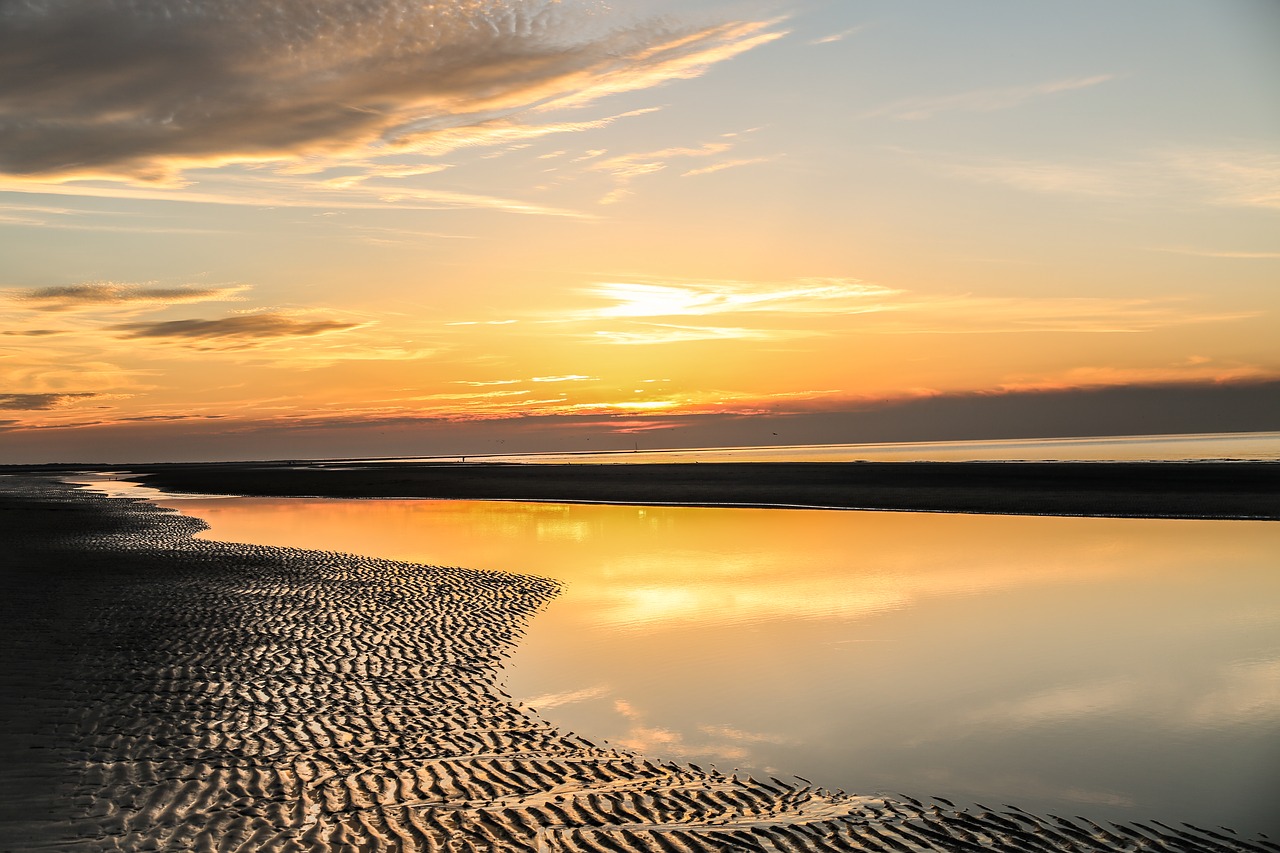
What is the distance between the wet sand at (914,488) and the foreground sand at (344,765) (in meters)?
37.5

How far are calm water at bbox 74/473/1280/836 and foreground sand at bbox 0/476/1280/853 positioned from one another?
2.77 ft

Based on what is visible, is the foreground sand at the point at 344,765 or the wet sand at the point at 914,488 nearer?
the foreground sand at the point at 344,765

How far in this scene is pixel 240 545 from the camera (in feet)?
111

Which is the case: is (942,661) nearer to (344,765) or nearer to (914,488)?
(344,765)

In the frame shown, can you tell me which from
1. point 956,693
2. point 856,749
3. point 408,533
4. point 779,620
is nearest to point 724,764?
point 856,749

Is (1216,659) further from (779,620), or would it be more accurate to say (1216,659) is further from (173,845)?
→ (173,845)

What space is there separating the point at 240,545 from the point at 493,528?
37.7 feet

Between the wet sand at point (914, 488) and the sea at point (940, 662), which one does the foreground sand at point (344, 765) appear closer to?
the sea at point (940, 662)

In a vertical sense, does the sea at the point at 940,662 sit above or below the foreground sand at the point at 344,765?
below

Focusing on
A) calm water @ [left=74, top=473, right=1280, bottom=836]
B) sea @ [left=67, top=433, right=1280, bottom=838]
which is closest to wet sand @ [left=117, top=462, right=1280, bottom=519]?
sea @ [left=67, top=433, right=1280, bottom=838]

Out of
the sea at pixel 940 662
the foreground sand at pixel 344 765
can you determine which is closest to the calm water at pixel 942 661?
the sea at pixel 940 662

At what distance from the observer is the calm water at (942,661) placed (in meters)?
10.4

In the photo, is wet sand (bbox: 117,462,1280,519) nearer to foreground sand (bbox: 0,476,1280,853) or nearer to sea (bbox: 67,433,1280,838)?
sea (bbox: 67,433,1280,838)

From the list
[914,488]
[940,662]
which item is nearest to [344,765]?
[940,662]
